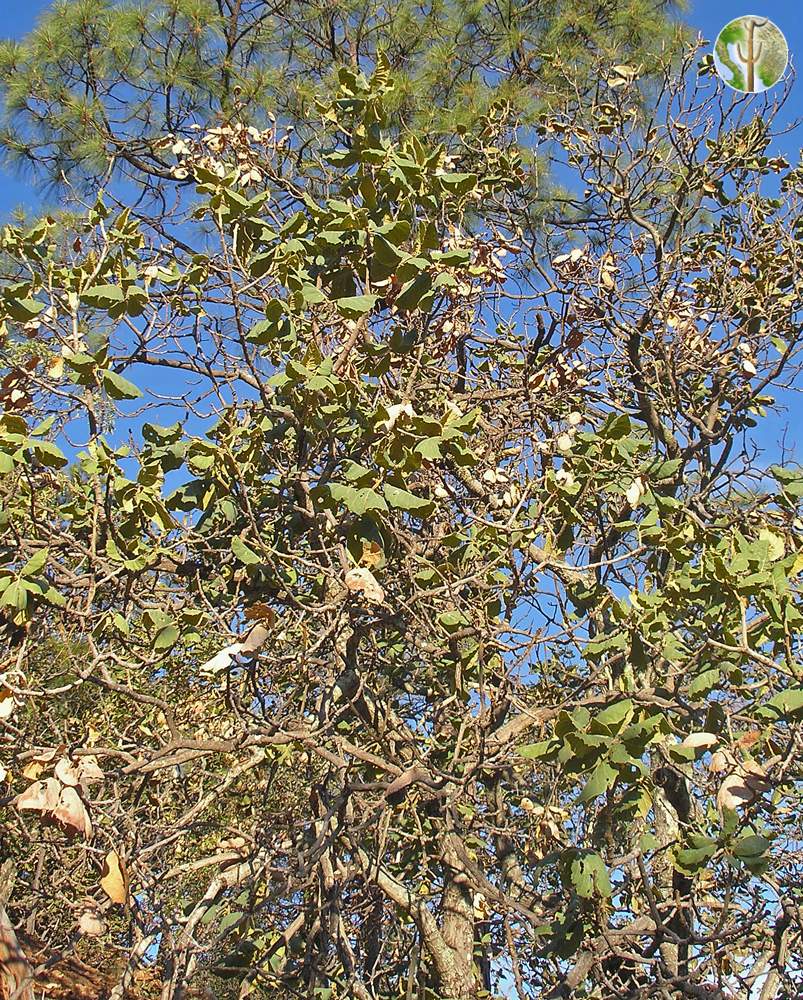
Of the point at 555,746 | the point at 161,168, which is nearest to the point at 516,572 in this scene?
the point at 555,746

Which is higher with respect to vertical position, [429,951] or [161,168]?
[161,168]

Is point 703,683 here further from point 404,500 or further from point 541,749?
point 404,500

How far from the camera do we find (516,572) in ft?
10.5

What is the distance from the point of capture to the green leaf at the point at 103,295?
2.78m

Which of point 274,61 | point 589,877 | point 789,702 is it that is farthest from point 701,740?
point 274,61

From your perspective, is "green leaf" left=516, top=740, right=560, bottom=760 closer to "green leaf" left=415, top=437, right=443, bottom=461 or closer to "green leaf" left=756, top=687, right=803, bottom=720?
"green leaf" left=756, top=687, right=803, bottom=720

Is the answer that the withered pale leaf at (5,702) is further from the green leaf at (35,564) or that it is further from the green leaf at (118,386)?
the green leaf at (118,386)

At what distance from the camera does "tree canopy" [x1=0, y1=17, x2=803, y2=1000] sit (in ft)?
8.91

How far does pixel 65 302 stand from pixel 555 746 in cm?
187

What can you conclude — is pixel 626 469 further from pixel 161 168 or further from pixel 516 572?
pixel 161 168

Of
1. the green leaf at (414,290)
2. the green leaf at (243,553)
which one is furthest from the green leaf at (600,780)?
the green leaf at (414,290)

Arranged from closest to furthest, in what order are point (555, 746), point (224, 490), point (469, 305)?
point (555, 746)
point (224, 490)
point (469, 305)

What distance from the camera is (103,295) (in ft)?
9.09

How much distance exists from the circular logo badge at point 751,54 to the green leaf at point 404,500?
111 inches
